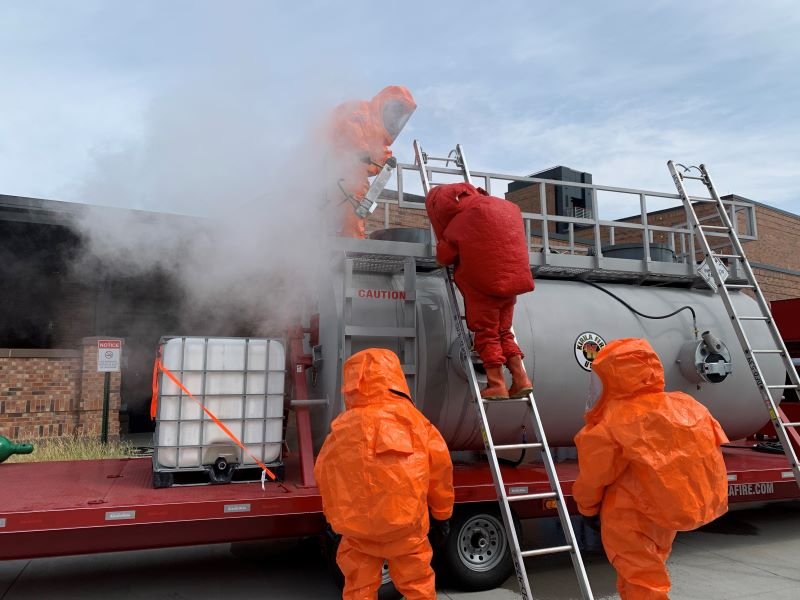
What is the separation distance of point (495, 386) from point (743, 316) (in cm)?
346

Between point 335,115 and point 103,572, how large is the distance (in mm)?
4793

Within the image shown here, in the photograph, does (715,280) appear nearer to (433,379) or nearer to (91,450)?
(433,379)

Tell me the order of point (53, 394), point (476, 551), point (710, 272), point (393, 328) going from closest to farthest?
point (476, 551) → point (393, 328) → point (710, 272) → point (53, 394)

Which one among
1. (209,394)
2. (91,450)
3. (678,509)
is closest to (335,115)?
(209,394)

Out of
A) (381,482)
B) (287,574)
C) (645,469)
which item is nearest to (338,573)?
(287,574)

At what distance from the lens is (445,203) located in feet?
17.0

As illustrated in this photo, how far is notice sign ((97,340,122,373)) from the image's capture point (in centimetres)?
956

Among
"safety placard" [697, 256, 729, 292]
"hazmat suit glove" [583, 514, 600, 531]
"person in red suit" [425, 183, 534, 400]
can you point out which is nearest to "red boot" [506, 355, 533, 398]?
"person in red suit" [425, 183, 534, 400]

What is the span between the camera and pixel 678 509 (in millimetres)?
3807

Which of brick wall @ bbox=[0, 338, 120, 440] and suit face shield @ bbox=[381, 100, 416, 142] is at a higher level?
suit face shield @ bbox=[381, 100, 416, 142]

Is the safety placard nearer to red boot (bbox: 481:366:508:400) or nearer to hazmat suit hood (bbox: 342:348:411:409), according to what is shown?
red boot (bbox: 481:366:508:400)

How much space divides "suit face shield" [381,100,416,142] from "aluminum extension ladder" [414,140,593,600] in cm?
40

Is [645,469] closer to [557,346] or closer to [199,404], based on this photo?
[557,346]

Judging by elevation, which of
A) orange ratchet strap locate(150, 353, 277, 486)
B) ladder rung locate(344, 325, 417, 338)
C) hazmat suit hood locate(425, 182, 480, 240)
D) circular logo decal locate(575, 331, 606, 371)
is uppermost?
hazmat suit hood locate(425, 182, 480, 240)
